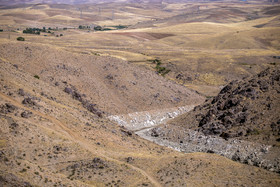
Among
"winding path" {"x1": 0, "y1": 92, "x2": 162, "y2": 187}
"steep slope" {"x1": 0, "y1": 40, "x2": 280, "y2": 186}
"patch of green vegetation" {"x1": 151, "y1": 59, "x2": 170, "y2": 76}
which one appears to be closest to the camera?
"steep slope" {"x1": 0, "y1": 40, "x2": 280, "y2": 186}

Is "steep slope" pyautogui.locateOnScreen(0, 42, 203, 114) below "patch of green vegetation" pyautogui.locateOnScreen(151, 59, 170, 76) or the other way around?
the other way around

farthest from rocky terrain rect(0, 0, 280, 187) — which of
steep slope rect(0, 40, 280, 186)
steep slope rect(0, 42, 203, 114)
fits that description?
steep slope rect(0, 42, 203, 114)

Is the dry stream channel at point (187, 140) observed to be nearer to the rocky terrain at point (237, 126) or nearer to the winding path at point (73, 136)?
the rocky terrain at point (237, 126)

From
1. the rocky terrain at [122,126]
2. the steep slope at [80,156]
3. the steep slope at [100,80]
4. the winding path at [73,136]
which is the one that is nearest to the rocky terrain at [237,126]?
the rocky terrain at [122,126]

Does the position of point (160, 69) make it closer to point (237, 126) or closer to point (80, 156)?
point (237, 126)

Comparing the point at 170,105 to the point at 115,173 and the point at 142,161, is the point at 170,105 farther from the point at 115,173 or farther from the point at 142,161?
the point at 115,173

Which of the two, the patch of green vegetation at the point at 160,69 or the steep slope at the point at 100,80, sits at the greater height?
the steep slope at the point at 100,80

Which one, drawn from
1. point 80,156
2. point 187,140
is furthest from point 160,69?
point 80,156

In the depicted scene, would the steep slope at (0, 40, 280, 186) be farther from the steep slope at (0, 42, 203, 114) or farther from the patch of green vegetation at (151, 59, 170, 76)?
the patch of green vegetation at (151, 59, 170, 76)

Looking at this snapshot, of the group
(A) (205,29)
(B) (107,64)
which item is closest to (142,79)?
(B) (107,64)
